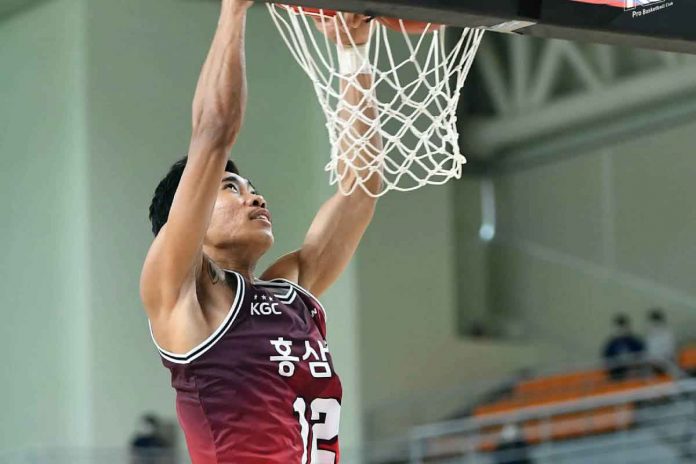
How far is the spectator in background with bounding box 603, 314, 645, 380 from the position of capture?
15.0m

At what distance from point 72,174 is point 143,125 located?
0.93 metres

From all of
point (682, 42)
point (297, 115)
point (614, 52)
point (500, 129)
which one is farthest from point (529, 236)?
point (682, 42)

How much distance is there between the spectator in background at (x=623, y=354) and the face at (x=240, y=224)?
10859 millimetres

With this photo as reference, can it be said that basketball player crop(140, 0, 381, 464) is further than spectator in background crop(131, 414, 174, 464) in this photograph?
No

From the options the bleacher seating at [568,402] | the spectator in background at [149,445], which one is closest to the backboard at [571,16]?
the bleacher seating at [568,402]

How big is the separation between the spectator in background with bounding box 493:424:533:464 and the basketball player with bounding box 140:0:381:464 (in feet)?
31.1

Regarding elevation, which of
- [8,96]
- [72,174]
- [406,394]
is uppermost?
[8,96]

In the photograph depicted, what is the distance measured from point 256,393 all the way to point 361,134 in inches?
44.6

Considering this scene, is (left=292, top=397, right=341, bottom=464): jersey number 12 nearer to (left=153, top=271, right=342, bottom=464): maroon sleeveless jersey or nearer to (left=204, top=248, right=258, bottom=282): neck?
(left=153, top=271, right=342, bottom=464): maroon sleeveless jersey

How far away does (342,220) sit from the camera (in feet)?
15.9

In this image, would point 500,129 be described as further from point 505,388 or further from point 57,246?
point 57,246

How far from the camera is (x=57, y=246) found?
14914mm

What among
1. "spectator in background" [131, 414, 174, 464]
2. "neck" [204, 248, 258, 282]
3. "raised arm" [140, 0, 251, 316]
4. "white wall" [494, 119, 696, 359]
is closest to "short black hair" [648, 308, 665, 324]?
"white wall" [494, 119, 696, 359]

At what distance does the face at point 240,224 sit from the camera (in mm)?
4426
